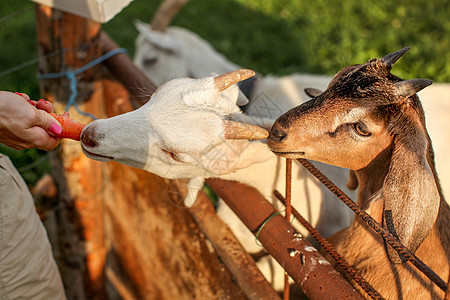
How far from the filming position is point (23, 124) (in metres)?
1.60

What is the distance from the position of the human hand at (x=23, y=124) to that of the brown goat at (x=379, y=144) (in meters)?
0.89

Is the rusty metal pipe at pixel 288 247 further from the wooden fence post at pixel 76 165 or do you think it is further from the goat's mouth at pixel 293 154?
the wooden fence post at pixel 76 165

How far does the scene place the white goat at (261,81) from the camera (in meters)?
2.84

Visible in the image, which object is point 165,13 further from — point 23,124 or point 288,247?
point 288,247

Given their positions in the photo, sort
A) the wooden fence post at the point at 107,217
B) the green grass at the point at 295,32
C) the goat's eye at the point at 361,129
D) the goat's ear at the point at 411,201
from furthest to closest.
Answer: the green grass at the point at 295,32, the wooden fence post at the point at 107,217, the goat's eye at the point at 361,129, the goat's ear at the point at 411,201

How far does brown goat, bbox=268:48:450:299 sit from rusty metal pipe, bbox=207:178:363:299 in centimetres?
24

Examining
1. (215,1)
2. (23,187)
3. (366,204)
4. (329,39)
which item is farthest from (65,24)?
(215,1)

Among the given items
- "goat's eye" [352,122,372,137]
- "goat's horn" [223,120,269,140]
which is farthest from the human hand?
"goat's eye" [352,122,372,137]

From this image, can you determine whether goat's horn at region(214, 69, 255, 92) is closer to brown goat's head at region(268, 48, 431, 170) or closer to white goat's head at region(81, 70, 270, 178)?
white goat's head at region(81, 70, 270, 178)

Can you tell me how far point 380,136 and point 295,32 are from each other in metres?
5.22

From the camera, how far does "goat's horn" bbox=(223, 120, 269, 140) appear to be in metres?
1.85

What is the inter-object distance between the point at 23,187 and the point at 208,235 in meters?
0.90

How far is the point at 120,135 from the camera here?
190 centimetres

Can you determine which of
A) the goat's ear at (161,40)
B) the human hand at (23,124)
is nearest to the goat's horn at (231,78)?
the human hand at (23,124)
